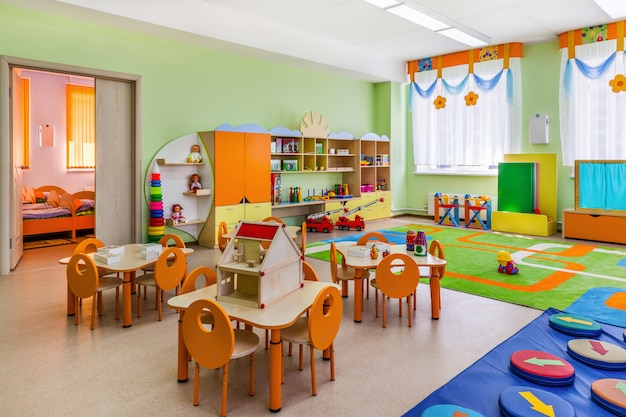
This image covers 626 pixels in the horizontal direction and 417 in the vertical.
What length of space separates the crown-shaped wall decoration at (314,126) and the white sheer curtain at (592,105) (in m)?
4.81

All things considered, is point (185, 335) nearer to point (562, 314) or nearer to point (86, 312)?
point (86, 312)

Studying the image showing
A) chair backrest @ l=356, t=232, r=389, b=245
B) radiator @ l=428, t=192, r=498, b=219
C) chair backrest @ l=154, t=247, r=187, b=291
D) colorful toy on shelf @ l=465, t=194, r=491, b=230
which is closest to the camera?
chair backrest @ l=154, t=247, r=187, b=291

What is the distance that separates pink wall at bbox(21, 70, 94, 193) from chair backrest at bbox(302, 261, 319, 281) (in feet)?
29.6

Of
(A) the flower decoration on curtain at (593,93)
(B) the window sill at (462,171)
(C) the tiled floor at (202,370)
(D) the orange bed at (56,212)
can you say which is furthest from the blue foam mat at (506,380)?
(D) the orange bed at (56,212)

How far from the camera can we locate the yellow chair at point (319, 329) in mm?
2760

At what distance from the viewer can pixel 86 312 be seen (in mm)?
4363

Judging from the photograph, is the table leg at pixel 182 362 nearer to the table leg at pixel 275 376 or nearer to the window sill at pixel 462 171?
the table leg at pixel 275 376

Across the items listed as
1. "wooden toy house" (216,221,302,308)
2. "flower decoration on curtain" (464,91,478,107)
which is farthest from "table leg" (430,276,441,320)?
"flower decoration on curtain" (464,91,478,107)

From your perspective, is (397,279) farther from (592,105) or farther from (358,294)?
(592,105)

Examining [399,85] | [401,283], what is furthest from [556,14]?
[401,283]

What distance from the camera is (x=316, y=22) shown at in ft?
25.7

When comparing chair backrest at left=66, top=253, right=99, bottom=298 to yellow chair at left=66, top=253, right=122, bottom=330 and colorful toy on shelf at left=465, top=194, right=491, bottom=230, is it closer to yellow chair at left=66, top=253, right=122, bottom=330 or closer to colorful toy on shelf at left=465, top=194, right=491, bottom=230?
yellow chair at left=66, top=253, right=122, bottom=330

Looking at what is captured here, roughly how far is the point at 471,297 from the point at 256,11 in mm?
5578

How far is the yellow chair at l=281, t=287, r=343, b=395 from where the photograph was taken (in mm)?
2760
